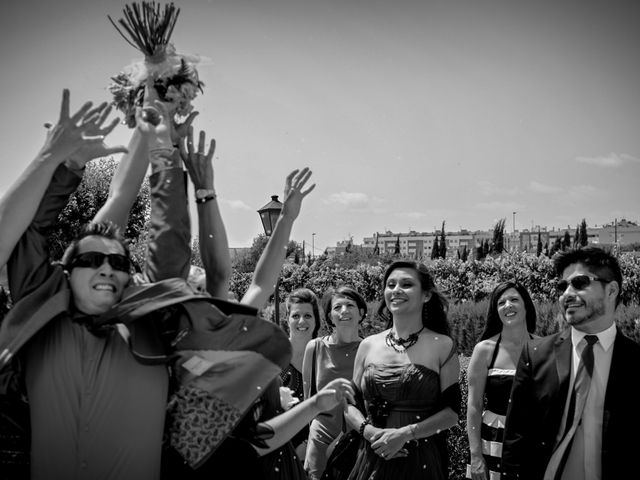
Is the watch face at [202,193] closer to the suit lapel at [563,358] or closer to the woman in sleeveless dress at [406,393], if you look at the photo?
the woman in sleeveless dress at [406,393]

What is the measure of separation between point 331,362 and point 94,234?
123 inches

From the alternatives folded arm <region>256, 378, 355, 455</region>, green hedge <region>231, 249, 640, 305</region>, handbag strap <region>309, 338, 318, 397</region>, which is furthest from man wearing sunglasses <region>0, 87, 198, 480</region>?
green hedge <region>231, 249, 640, 305</region>

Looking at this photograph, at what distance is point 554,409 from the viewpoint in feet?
10.7

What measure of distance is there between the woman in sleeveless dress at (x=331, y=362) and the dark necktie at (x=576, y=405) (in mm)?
1997

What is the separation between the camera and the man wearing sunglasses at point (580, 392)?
121 inches

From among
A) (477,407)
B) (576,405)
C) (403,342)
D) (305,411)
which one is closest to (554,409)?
(576,405)

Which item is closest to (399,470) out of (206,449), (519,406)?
(519,406)

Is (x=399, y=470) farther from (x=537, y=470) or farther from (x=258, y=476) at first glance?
(x=258, y=476)

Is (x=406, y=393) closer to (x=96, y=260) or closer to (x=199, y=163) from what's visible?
(x=199, y=163)

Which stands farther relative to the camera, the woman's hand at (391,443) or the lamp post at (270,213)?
the lamp post at (270,213)

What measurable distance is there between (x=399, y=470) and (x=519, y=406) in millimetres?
915

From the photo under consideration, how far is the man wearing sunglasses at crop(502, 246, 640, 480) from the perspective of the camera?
3068 mm

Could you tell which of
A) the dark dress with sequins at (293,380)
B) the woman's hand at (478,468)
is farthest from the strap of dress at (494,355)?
the dark dress with sequins at (293,380)

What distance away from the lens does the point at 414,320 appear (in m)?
4.22
